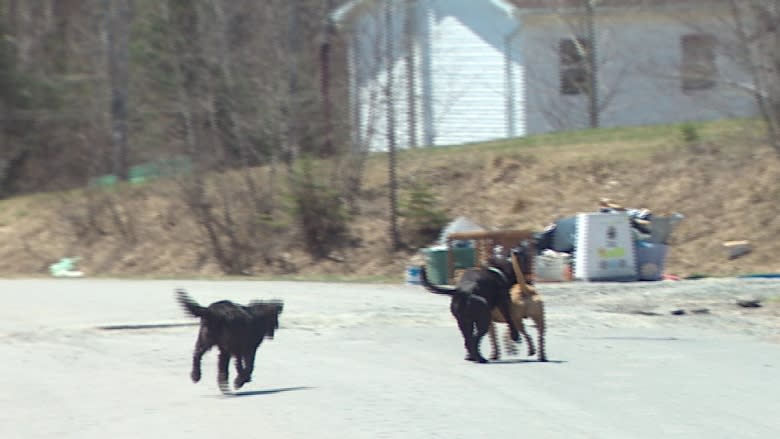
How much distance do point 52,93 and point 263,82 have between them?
16853mm

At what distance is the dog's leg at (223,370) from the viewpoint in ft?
33.9

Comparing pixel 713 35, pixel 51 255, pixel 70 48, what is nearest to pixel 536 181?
pixel 713 35

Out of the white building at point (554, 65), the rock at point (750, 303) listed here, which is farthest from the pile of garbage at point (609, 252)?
the white building at point (554, 65)

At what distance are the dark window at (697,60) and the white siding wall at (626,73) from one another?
185mm

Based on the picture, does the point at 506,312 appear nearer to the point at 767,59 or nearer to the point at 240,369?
the point at 240,369

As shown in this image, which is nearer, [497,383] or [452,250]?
[497,383]

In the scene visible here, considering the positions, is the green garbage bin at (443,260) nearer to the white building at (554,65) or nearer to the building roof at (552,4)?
the white building at (554,65)

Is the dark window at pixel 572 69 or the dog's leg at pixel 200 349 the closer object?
the dog's leg at pixel 200 349

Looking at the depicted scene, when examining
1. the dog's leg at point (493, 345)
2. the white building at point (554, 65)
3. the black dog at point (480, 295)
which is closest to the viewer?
the black dog at point (480, 295)

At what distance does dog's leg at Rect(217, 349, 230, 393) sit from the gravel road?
0.11m

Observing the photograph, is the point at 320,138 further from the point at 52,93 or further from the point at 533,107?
the point at 52,93

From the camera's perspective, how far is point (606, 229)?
20.8 m

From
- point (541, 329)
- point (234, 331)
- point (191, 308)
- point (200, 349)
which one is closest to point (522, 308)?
point (541, 329)

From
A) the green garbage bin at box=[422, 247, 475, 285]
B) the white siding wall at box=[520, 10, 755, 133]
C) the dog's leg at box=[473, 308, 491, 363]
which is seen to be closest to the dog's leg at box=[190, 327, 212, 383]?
the dog's leg at box=[473, 308, 491, 363]
